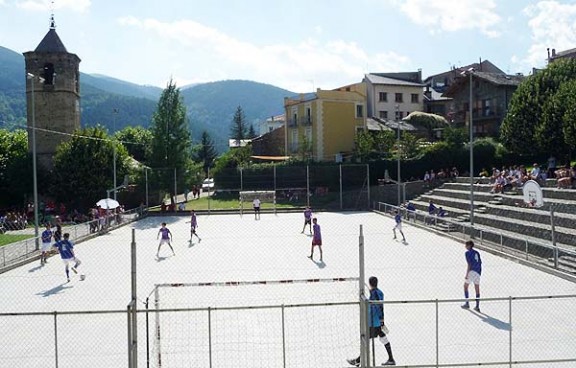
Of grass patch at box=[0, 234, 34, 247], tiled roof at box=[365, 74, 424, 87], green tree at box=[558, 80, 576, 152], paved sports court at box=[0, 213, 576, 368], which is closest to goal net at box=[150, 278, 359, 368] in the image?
paved sports court at box=[0, 213, 576, 368]

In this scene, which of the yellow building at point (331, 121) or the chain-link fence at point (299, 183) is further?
the yellow building at point (331, 121)

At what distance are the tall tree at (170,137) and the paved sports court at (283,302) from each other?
2351 cm

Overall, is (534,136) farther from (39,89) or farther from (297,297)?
(39,89)

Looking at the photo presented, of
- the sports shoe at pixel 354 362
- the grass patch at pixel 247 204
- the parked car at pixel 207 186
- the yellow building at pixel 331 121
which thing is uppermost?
the yellow building at pixel 331 121

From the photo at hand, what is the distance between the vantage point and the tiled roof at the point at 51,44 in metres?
50.8

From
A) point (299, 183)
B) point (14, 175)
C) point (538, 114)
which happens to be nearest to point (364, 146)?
point (299, 183)

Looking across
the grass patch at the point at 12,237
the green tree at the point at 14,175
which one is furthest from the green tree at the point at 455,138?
the green tree at the point at 14,175

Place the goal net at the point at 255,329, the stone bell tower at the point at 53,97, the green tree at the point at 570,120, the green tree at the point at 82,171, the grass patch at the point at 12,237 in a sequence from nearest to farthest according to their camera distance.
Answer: the goal net at the point at 255,329, the grass patch at the point at 12,237, the green tree at the point at 570,120, the green tree at the point at 82,171, the stone bell tower at the point at 53,97

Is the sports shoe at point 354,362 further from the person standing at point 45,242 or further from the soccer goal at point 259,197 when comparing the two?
the soccer goal at point 259,197

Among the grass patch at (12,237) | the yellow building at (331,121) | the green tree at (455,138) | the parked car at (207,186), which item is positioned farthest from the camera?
the yellow building at (331,121)

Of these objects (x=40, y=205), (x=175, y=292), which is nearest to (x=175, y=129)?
(x=40, y=205)

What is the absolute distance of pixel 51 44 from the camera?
51.3 m

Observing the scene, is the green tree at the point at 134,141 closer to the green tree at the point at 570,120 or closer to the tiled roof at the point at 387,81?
the tiled roof at the point at 387,81

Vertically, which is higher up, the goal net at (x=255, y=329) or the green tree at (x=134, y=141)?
the green tree at (x=134, y=141)
